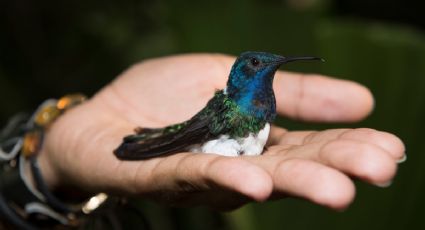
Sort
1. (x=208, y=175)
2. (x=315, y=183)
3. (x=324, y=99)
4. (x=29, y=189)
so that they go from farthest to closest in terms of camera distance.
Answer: (x=29, y=189)
(x=324, y=99)
(x=208, y=175)
(x=315, y=183)

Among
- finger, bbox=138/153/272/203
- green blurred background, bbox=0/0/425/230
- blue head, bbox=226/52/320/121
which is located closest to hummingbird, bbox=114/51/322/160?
blue head, bbox=226/52/320/121

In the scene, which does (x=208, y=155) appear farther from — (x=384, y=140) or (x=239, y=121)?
(x=384, y=140)

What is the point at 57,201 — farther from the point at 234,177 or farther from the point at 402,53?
the point at 402,53

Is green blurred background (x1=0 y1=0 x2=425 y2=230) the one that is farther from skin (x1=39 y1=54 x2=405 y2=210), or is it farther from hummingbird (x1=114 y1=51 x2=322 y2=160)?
hummingbird (x1=114 y1=51 x2=322 y2=160)

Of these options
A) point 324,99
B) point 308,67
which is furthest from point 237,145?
point 308,67

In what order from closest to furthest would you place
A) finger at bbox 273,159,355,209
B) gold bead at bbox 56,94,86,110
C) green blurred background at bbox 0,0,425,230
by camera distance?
1. finger at bbox 273,159,355,209
2. gold bead at bbox 56,94,86,110
3. green blurred background at bbox 0,0,425,230

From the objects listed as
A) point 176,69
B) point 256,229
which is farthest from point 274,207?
point 176,69

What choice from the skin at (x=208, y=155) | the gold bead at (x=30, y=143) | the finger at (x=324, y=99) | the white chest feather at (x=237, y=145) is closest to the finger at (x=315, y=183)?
the skin at (x=208, y=155)
